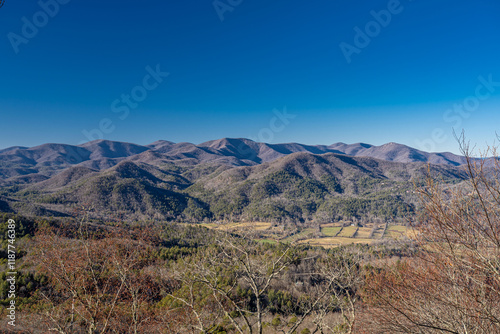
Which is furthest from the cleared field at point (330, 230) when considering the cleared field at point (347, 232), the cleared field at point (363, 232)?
the cleared field at point (363, 232)

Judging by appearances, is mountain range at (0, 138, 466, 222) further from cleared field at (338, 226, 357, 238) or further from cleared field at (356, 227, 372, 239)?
cleared field at (338, 226, 357, 238)

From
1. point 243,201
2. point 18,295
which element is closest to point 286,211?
point 243,201

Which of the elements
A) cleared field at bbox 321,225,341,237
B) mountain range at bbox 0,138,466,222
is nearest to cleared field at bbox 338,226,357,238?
cleared field at bbox 321,225,341,237

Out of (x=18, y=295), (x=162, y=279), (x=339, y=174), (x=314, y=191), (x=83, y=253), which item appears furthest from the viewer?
(x=339, y=174)

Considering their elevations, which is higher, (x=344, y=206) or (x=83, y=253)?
(x=83, y=253)

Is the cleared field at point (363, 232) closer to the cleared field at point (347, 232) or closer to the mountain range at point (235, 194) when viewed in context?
the cleared field at point (347, 232)

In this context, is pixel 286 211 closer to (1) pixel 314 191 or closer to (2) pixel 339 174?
(1) pixel 314 191
